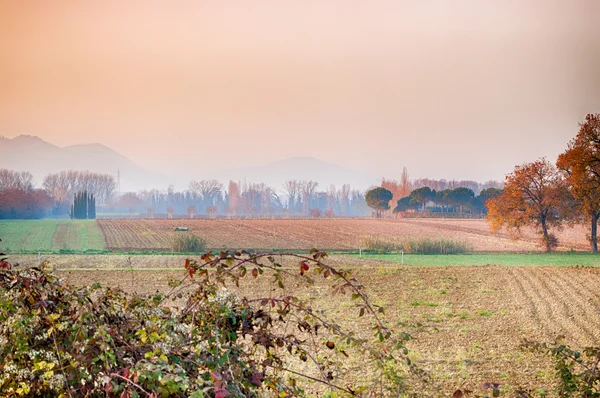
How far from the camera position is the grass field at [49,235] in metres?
10.7

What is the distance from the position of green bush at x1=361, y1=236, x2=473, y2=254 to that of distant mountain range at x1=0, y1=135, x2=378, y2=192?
129cm

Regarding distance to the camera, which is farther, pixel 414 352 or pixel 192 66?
pixel 192 66

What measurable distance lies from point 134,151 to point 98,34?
2.00 meters

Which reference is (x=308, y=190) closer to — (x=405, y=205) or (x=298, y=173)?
(x=298, y=173)

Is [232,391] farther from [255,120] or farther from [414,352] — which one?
[255,120]

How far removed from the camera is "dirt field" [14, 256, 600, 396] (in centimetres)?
529

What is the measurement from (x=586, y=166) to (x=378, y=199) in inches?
144

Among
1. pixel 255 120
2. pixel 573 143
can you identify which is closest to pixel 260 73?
pixel 255 120

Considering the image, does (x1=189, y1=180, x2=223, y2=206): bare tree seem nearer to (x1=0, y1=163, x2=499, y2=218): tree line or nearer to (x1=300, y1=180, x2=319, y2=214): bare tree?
(x1=0, y1=163, x2=499, y2=218): tree line

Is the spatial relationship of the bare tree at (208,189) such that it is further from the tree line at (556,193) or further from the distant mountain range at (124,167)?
the tree line at (556,193)

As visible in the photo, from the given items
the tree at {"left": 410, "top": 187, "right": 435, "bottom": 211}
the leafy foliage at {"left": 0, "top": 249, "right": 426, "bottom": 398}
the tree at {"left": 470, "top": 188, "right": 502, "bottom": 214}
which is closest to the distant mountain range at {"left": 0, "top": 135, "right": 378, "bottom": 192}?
the tree at {"left": 410, "top": 187, "right": 435, "bottom": 211}

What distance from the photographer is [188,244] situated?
39.0 feet

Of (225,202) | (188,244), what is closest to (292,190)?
(225,202)

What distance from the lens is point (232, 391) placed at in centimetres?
157
